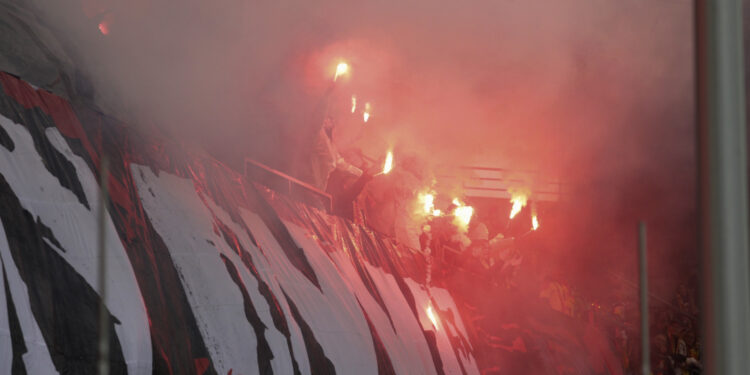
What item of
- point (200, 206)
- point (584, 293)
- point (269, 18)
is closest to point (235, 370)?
point (200, 206)

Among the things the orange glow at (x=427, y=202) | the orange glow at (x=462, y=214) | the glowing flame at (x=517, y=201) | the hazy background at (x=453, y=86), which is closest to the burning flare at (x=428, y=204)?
the orange glow at (x=427, y=202)

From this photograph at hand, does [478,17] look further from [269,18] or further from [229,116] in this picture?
[229,116]

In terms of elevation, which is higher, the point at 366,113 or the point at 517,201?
the point at 366,113

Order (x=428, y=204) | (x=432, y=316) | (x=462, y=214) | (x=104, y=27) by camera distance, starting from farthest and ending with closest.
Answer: (x=462, y=214)
(x=428, y=204)
(x=432, y=316)
(x=104, y=27)

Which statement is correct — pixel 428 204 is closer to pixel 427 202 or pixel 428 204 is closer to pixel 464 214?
pixel 427 202

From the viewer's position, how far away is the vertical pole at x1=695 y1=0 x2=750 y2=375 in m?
1.76

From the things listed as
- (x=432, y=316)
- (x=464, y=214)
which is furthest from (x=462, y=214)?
(x=432, y=316)

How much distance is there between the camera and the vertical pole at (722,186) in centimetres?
176

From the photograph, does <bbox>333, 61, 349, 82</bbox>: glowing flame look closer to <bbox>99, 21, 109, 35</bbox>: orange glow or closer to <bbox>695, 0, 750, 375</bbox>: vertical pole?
<bbox>99, 21, 109, 35</bbox>: orange glow

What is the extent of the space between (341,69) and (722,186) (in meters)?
9.75

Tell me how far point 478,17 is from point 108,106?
6.42 meters

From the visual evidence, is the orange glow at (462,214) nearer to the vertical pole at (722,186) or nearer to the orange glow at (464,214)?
the orange glow at (464,214)

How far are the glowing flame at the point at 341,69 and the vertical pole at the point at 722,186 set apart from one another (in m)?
9.33

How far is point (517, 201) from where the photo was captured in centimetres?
1548
